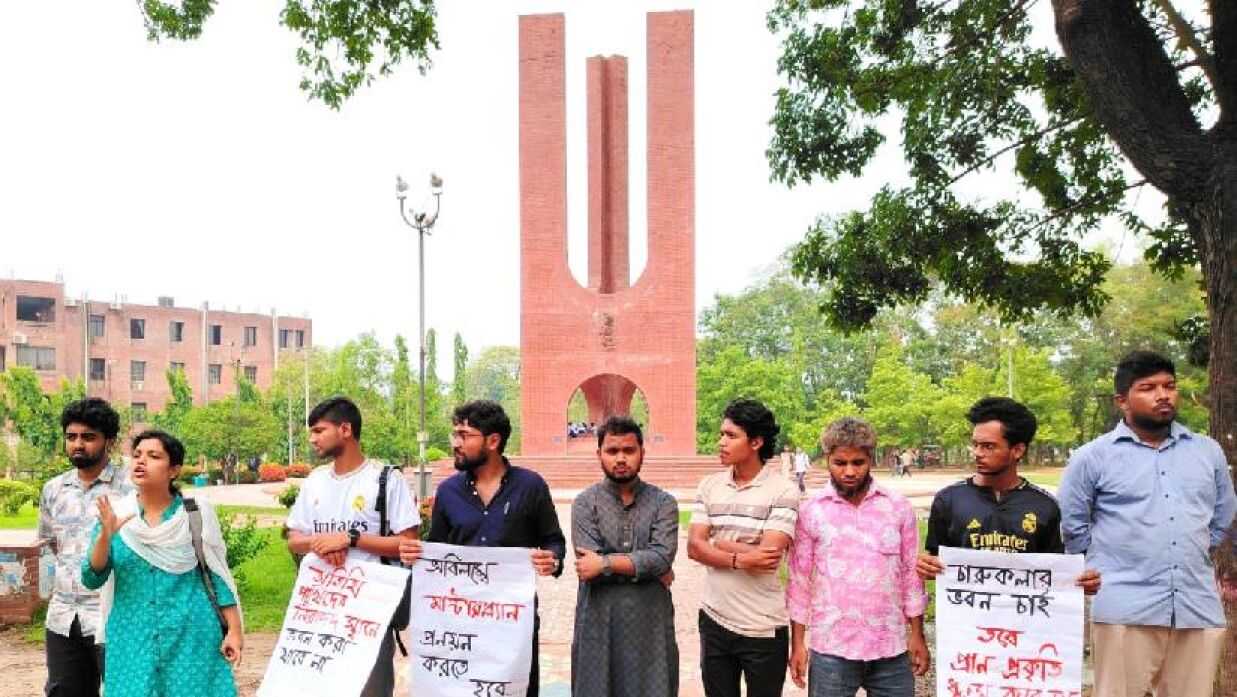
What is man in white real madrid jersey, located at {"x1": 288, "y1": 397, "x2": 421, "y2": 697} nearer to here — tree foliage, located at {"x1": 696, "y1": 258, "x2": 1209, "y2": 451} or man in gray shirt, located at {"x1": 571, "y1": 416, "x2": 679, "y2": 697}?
man in gray shirt, located at {"x1": 571, "y1": 416, "x2": 679, "y2": 697}

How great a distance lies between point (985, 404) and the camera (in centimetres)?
385

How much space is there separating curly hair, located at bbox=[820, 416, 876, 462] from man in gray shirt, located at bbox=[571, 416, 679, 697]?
700mm

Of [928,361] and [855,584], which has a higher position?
[928,361]

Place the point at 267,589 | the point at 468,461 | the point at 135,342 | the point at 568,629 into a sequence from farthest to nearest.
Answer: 1. the point at 135,342
2. the point at 267,589
3. the point at 568,629
4. the point at 468,461

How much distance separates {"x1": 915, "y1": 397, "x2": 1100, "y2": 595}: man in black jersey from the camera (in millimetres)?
3781

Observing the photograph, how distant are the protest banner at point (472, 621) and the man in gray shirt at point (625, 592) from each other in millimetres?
306

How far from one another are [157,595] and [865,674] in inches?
112

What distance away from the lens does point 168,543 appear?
389 cm

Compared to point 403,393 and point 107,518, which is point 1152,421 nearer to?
point 107,518

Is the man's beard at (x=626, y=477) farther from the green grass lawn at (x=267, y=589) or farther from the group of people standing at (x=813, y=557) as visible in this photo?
the green grass lawn at (x=267, y=589)

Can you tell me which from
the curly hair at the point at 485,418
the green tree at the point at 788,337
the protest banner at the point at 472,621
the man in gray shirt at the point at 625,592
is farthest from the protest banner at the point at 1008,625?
the green tree at the point at 788,337

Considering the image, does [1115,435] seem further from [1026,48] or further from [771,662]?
[1026,48]

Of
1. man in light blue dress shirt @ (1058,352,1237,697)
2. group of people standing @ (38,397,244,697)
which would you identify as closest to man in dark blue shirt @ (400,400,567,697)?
group of people standing @ (38,397,244,697)

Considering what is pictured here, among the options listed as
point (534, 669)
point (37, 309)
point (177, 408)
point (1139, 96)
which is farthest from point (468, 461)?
point (37, 309)
